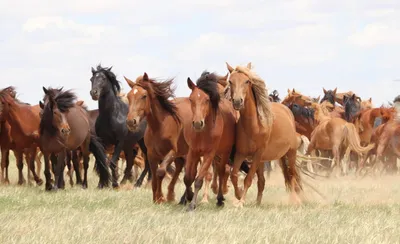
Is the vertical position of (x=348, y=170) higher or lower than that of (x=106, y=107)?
lower

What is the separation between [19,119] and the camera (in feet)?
53.4

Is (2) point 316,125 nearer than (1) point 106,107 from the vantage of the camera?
No

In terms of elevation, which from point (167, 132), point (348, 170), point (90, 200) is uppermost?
point (167, 132)

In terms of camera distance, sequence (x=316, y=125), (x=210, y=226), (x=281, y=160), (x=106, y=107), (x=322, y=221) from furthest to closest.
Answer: (x=316, y=125) < (x=106, y=107) < (x=281, y=160) < (x=322, y=221) < (x=210, y=226)

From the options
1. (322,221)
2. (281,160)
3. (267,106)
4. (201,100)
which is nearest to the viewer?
(322,221)

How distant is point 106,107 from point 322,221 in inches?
307

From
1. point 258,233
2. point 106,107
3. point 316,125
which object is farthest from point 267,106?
point 316,125

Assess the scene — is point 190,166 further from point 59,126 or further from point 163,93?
point 59,126

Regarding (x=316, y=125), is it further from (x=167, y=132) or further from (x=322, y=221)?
(x=322, y=221)

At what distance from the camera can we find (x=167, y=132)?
468 inches

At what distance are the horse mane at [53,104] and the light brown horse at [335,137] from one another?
1005cm

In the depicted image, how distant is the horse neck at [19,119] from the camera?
1620 cm

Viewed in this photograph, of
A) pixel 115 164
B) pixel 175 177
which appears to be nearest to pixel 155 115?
pixel 175 177

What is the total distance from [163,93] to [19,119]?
510 cm
